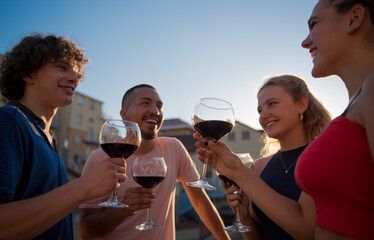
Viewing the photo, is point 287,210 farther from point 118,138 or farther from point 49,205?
point 49,205

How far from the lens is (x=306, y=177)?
133 centimetres

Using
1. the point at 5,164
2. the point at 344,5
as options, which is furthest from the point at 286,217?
the point at 5,164

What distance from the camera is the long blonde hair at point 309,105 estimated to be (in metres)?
2.53

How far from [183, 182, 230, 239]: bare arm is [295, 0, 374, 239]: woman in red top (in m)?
1.59

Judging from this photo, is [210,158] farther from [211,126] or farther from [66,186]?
[66,186]

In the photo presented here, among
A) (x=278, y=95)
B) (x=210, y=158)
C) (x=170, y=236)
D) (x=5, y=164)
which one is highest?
(x=278, y=95)

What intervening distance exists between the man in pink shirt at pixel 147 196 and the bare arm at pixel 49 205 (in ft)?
1.47

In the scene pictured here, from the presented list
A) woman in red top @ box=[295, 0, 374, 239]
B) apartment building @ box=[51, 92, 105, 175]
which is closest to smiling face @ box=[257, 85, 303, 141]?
woman in red top @ box=[295, 0, 374, 239]

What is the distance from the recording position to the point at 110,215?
7.13 ft

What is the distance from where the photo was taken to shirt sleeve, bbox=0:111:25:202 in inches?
53.0

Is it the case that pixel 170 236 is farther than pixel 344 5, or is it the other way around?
pixel 170 236

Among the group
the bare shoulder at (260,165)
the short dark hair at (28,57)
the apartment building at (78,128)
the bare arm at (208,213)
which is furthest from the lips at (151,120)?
the apartment building at (78,128)

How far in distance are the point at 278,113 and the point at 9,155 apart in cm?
214

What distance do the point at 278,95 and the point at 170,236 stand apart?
5.93ft
